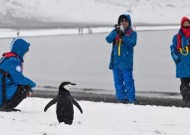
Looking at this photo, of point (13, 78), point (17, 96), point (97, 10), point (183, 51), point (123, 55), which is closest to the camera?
point (13, 78)

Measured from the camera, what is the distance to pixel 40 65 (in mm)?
16406

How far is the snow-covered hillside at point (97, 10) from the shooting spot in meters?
50.7

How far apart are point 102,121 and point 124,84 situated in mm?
2393

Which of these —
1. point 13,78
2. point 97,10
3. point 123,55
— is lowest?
point 13,78

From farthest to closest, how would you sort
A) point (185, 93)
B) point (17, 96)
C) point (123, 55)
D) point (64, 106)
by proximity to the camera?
point (123, 55) → point (185, 93) → point (17, 96) → point (64, 106)

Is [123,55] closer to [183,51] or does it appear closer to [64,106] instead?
[183,51]

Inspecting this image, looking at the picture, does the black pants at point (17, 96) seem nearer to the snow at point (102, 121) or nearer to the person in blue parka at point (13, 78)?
the person in blue parka at point (13, 78)

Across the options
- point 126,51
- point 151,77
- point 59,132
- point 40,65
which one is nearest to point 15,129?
point 59,132

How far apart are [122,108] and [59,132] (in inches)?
79.6

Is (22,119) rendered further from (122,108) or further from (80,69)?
(80,69)

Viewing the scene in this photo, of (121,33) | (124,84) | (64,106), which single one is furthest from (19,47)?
(124,84)

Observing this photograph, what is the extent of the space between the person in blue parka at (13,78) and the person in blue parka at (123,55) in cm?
189

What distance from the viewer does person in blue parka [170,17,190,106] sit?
7617 millimetres

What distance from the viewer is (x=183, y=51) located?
302 inches
